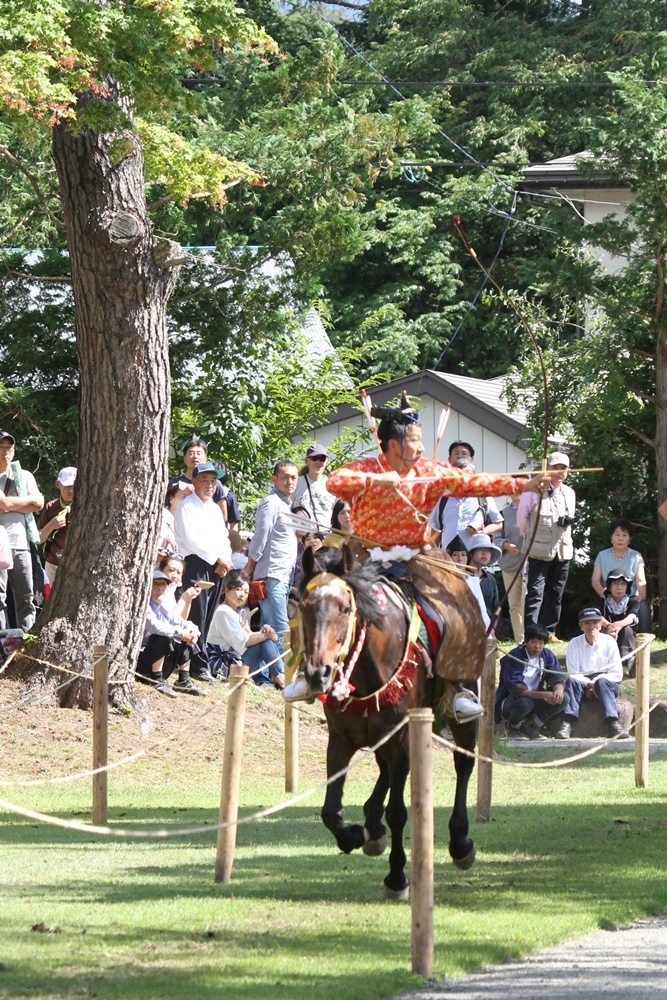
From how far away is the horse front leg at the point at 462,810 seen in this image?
8.78 meters

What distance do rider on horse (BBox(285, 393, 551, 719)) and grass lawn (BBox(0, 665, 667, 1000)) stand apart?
1.32m

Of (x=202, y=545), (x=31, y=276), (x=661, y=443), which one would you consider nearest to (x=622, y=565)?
(x=661, y=443)

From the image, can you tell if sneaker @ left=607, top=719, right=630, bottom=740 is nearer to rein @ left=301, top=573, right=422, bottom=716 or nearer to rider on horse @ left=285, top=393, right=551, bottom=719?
rider on horse @ left=285, top=393, right=551, bottom=719

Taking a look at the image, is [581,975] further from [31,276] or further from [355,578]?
[31,276]

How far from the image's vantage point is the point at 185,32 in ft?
41.5

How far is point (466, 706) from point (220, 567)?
278 inches

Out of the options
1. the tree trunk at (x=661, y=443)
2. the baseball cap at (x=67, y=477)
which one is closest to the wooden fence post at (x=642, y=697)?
the baseball cap at (x=67, y=477)

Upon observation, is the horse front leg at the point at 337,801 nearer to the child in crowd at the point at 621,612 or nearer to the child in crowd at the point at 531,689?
the child in crowd at the point at 531,689

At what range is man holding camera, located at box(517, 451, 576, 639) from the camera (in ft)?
58.2

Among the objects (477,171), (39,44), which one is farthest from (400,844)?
(477,171)

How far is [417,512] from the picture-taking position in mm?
8664

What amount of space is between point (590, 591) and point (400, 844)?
12953 mm

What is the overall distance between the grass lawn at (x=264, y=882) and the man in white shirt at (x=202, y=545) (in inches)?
66.2

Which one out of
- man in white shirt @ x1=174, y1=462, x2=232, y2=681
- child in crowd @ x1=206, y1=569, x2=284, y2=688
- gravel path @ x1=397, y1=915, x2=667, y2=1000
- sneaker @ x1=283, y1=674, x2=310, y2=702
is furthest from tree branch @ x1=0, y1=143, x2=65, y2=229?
gravel path @ x1=397, y1=915, x2=667, y2=1000
